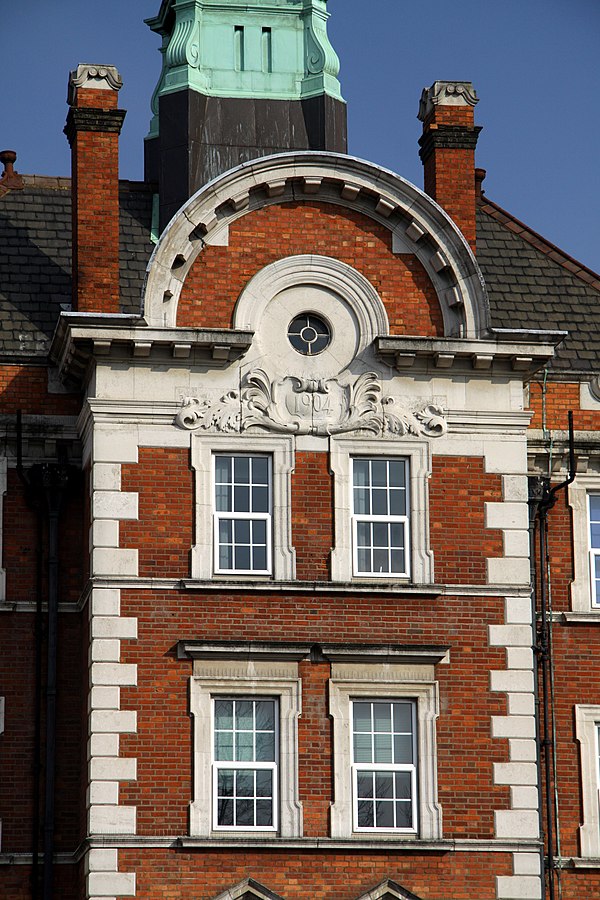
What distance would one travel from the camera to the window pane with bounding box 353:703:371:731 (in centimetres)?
2978

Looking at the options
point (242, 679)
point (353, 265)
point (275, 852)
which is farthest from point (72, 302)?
point (275, 852)

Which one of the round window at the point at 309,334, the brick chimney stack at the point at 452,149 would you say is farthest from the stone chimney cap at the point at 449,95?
the round window at the point at 309,334

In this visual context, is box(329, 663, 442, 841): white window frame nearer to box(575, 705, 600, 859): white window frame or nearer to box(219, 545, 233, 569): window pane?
box(219, 545, 233, 569): window pane

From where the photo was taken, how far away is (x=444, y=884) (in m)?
29.2

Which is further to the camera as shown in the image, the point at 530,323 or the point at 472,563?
the point at 530,323

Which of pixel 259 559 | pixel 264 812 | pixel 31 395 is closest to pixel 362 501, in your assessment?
pixel 259 559

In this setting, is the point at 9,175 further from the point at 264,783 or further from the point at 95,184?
the point at 264,783

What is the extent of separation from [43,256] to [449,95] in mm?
6827

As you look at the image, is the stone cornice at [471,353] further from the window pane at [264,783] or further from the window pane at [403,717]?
the window pane at [264,783]

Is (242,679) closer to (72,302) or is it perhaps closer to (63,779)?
(63,779)

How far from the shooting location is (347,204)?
3162 cm

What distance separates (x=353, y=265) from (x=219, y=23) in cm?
656

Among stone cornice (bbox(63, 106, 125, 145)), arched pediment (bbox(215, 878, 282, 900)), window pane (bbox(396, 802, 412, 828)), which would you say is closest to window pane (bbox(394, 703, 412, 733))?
window pane (bbox(396, 802, 412, 828))

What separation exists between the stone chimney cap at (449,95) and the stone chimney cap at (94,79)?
475 centimetres
